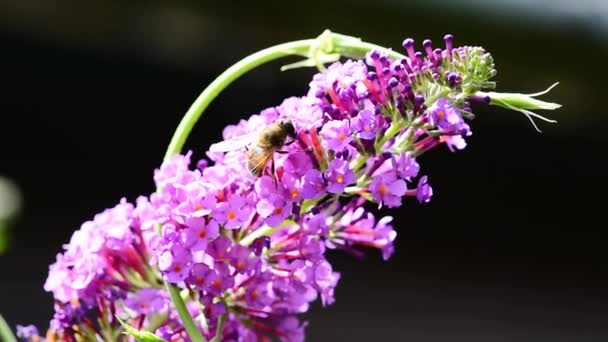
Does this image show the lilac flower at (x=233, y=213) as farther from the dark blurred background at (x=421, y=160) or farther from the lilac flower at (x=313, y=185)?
Answer: the dark blurred background at (x=421, y=160)

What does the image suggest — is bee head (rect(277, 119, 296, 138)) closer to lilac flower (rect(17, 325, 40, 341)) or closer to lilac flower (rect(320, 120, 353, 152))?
lilac flower (rect(320, 120, 353, 152))

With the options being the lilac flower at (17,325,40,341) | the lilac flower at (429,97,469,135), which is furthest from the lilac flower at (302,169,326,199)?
the lilac flower at (17,325,40,341)

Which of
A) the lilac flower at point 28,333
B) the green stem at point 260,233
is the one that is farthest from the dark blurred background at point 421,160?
the green stem at point 260,233

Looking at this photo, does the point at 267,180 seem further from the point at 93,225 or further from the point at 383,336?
the point at 383,336

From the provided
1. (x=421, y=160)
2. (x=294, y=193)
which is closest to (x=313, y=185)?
(x=294, y=193)

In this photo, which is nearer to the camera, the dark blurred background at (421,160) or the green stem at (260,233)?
the green stem at (260,233)

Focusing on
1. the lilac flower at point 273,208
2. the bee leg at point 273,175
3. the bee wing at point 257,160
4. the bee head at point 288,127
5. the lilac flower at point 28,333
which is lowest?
the lilac flower at point 28,333

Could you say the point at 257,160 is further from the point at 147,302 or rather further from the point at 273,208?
the point at 147,302

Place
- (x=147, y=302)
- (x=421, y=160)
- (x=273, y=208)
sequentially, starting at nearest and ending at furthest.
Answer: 1. (x=273, y=208)
2. (x=147, y=302)
3. (x=421, y=160)
